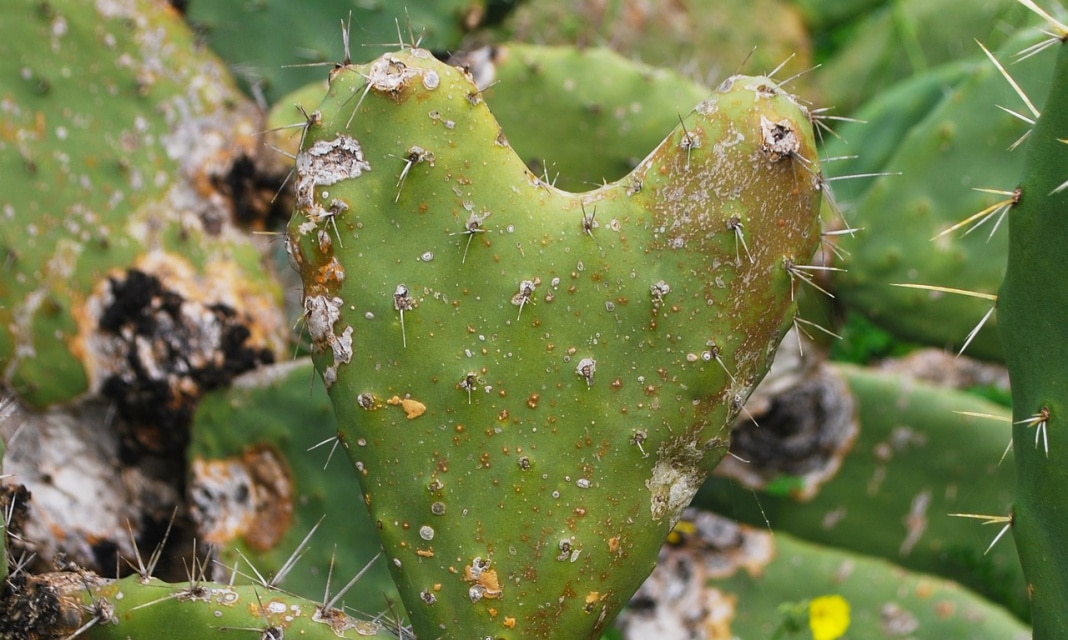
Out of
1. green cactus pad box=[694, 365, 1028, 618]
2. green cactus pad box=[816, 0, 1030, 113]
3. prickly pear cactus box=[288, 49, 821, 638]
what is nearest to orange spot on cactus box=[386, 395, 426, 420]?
prickly pear cactus box=[288, 49, 821, 638]

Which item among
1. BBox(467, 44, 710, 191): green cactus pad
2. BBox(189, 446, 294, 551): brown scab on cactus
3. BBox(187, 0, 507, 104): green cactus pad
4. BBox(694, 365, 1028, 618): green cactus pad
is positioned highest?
BBox(187, 0, 507, 104): green cactus pad

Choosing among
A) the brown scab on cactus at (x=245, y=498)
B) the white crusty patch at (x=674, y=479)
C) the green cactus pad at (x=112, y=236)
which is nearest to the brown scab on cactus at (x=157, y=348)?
the green cactus pad at (x=112, y=236)

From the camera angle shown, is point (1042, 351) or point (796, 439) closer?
point (1042, 351)

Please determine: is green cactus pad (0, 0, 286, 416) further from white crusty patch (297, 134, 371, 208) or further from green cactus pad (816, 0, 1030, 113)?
green cactus pad (816, 0, 1030, 113)

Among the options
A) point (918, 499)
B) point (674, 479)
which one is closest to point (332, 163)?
point (674, 479)

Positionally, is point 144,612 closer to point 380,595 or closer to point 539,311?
point 380,595

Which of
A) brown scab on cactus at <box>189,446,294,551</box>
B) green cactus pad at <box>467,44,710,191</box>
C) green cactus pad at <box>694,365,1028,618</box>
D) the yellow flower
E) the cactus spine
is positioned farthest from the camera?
green cactus pad at <box>694,365,1028,618</box>

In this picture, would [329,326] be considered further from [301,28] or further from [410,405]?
[301,28]
